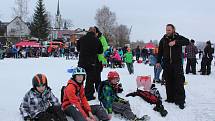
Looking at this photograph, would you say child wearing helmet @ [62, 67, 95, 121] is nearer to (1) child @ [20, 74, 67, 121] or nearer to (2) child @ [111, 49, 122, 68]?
(1) child @ [20, 74, 67, 121]

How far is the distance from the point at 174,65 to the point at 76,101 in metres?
4.00

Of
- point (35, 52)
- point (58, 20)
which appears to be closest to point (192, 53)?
point (35, 52)

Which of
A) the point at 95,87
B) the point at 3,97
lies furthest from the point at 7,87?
the point at 95,87

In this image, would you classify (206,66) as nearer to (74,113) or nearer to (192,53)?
(192,53)

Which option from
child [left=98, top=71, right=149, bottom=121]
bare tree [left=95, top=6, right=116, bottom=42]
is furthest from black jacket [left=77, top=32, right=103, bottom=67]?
bare tree [left=95, top=6, right=116, bottom=42]

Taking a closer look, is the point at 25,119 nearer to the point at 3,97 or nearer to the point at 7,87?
the point at 3,97

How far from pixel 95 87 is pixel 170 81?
2141 mm

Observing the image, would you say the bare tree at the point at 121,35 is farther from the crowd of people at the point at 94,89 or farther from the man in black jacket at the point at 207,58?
the crowd of people at the point at 94,89

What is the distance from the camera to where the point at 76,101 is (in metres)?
7.77

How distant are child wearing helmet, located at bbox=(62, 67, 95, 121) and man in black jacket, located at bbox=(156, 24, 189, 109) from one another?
3.53 metres

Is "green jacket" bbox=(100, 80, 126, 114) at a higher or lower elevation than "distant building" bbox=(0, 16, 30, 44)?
lower

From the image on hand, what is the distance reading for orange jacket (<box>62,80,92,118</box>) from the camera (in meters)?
7.74

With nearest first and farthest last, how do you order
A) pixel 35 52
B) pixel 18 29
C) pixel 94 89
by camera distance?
pixel 94 89 < pixel 35 52 < pixel 18 29

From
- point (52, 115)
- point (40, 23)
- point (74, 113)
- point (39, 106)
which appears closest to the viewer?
point (52, 115)
